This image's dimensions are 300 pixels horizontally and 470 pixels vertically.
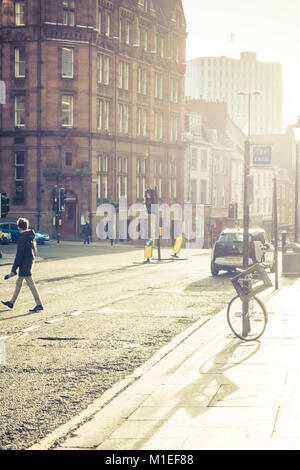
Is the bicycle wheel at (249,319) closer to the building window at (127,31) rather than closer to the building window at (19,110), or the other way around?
the building window at (19,110)

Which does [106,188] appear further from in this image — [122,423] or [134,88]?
[122,423]

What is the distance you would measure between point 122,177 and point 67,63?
1084 cm

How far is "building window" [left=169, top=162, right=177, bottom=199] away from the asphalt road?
1726 inches

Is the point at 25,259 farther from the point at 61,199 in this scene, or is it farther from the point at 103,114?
the point at 103,114

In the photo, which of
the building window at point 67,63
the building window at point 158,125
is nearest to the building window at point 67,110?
the building window at point 67,63

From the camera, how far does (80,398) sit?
812 cm

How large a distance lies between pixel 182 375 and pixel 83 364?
1.64 meters

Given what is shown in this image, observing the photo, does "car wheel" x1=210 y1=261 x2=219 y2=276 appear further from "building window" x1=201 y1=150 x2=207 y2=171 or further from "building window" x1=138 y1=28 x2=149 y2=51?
"building window" x1=201 y1=150 x2=207 y2=171

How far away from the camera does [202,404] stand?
732cm

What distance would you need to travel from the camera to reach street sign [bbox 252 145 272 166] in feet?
57.9

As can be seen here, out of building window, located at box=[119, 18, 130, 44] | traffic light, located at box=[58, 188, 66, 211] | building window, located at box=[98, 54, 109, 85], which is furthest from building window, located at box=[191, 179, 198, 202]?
traffic light, located at box=[58, 188, 66, 211]

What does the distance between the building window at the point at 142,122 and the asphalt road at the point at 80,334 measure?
3960 cm

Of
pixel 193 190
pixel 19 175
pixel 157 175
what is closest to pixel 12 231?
pixel 19 175
